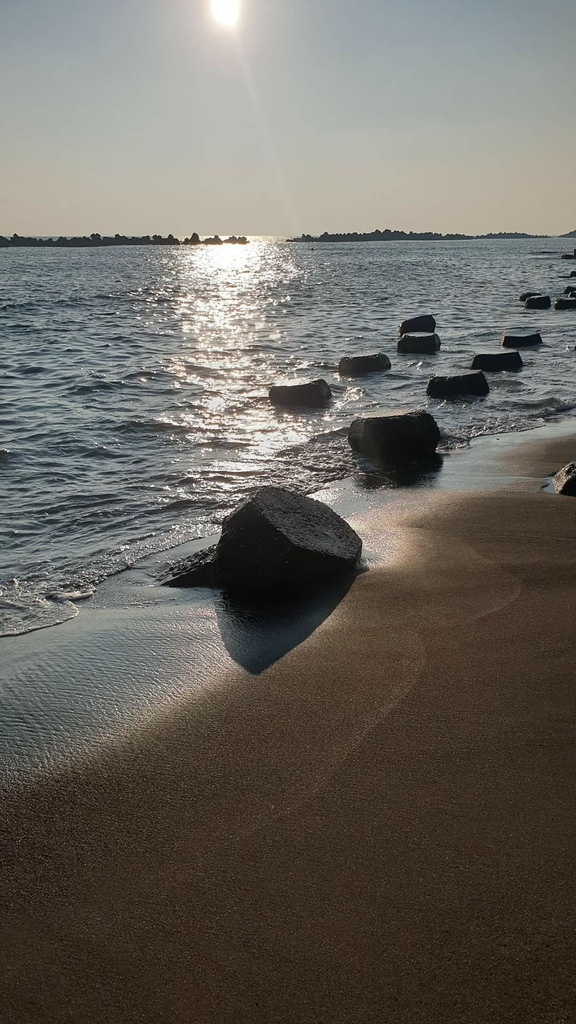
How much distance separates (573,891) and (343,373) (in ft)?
36.3

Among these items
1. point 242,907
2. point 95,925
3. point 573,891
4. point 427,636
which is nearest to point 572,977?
point 573,891

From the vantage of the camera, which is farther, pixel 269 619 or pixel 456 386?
pixel 456 386

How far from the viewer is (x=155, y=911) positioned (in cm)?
211

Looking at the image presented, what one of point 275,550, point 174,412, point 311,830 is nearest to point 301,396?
point 174,412

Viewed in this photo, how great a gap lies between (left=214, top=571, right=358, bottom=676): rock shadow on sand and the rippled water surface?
3.17 ft

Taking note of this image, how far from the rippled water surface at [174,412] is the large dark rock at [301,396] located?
23cm

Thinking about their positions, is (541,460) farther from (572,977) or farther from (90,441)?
(572,977)

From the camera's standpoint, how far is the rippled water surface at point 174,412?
574cm

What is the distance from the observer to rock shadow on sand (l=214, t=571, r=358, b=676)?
3.63 m

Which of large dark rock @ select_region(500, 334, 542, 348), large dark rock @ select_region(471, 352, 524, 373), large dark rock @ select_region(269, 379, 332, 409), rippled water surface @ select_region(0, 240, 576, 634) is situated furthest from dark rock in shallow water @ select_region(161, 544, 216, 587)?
large dark rock @ select_region(500, 334, 542, 348)

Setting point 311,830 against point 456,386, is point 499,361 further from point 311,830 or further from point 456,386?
point 311,830

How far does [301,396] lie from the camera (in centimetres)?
1044

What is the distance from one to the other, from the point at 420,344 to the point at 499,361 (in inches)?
97.3

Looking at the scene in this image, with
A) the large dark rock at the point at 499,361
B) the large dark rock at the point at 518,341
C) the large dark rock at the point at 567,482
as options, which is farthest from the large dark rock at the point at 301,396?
the large dark rock at the point at 518,341
